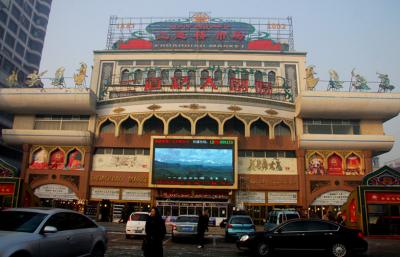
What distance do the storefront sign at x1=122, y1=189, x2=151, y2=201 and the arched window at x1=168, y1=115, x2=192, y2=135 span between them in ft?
26.0

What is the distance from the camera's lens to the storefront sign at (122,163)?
43.6 meters

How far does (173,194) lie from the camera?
1683 inches

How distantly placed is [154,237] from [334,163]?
38240 millimetres

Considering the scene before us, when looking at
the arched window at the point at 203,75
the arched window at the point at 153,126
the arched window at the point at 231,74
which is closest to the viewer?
the arched window at the point at 153,126

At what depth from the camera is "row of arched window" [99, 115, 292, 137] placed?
1756 inches

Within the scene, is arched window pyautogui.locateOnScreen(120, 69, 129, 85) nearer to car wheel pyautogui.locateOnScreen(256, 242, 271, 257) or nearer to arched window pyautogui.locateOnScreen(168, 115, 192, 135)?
arched window pyautogui.locateOnScreen(168, 115, 192, 135)

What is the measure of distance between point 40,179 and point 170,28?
2994 centimetres

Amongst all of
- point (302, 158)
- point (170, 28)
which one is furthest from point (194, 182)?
point (170, 28)

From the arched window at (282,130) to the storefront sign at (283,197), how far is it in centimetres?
742

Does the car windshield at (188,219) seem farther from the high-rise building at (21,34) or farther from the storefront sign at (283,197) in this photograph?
the high-rise building at (21,34)

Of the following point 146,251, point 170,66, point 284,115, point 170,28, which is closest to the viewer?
point 146,251

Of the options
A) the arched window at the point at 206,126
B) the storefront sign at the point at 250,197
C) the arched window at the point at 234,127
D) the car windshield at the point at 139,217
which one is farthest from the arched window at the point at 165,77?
the car windshield at the point at 139,217

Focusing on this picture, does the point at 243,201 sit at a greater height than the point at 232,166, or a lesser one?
lesser

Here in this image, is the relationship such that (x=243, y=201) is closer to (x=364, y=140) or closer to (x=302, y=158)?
(x=302, y=158)
